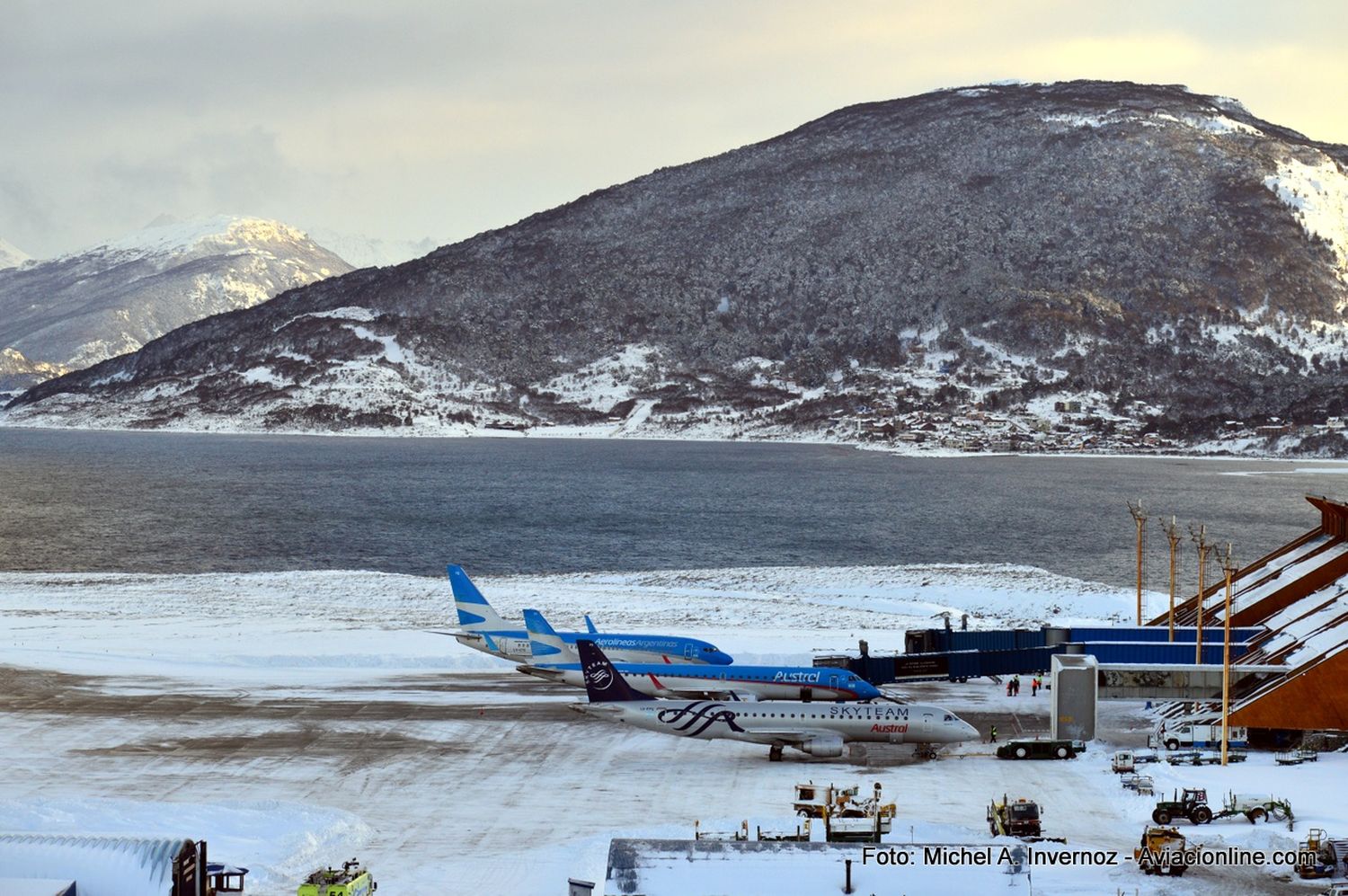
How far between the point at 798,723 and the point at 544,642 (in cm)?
1924

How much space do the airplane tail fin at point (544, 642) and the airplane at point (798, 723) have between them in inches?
479

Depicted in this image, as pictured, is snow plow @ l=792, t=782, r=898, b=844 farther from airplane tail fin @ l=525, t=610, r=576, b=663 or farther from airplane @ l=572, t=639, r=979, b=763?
airplane tail fin @ l=525, t=610, r=576, b=663

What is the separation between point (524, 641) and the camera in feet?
268

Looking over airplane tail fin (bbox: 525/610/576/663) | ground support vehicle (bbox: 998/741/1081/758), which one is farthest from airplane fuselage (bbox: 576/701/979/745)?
airplane tail fin (bbox: 525/610/576/663)

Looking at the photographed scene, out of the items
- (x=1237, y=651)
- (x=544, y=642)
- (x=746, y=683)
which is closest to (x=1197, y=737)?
(x=1237, y=651)

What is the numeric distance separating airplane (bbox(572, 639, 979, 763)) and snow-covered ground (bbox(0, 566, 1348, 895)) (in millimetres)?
1115

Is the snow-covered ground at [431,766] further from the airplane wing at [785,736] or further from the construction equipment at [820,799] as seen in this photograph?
the airplane wing at [785,736]

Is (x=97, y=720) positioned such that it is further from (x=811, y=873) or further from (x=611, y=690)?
(x=811, y=873)

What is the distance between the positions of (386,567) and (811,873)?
108068mm

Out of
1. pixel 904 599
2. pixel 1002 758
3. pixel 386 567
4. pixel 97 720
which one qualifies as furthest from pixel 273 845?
pixel 386 567

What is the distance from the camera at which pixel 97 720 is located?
6794cm

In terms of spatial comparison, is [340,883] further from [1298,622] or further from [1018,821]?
[1298,622]

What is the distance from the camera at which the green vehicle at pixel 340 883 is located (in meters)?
41.5

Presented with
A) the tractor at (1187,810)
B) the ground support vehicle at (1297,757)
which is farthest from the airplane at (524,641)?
the tractor at (1187,810)
